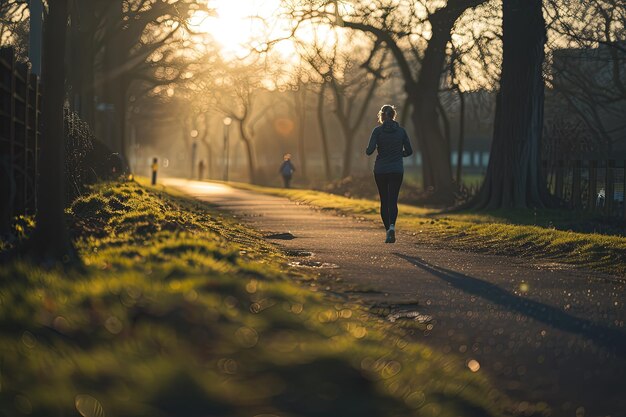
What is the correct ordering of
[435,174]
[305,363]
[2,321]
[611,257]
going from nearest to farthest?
[305,363] → [2,321] → [611,257] → [435,174]

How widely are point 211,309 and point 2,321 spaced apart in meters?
1.25

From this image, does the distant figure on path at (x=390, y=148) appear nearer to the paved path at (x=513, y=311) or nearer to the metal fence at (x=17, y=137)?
the paved path at (x=513, y=311)

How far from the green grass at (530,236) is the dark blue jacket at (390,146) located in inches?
63.8

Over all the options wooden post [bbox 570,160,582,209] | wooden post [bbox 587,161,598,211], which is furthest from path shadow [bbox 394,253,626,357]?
wooden post [bbox 570,160,582,209]

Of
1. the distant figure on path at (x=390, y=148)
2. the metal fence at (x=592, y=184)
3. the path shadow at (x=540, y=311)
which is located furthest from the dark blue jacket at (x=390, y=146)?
the metal fence at (x=592, y=184)

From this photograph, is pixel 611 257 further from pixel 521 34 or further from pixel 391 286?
pixel 521 34

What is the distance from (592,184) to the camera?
22453mm

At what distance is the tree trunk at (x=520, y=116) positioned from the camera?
22.1 m

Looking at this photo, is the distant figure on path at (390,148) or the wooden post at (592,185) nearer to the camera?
the distant figure on path at (390,148)

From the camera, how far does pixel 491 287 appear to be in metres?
10.0

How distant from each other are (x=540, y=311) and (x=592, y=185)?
48.4 feet

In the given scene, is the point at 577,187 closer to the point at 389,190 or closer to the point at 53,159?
the point at 389,190

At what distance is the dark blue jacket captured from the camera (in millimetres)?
14711

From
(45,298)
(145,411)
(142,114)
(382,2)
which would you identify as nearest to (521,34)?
(382,2)
